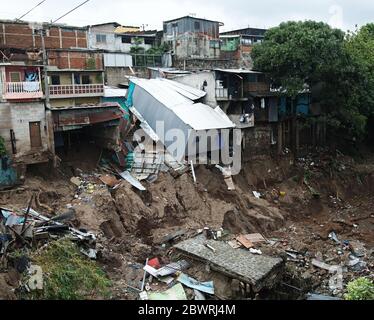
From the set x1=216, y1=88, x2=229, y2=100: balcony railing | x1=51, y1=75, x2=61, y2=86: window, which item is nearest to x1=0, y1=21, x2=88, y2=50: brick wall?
x1=51, y1=75, x2=61, y2=86: window

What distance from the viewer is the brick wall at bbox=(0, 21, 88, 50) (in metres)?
28.6

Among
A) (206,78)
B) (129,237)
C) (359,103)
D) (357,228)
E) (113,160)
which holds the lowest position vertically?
(357,228)

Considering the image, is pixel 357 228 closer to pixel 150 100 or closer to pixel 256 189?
pixel 256 189

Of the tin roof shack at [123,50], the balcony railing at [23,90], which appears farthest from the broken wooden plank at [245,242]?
the tin roof shack at [123,50]

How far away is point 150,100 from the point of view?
2494 centimetres

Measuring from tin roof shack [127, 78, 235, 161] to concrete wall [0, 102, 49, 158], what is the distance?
5830 mm

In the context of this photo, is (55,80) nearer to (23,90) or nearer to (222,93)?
(23,90)

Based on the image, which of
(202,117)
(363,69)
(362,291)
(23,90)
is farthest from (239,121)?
(362,291)

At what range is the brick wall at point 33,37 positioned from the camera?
28.6 m

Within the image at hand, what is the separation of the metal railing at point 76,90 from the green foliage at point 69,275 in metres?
11.1

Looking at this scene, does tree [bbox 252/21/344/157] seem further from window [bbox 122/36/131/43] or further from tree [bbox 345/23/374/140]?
window [bbox 122/36/131/43]

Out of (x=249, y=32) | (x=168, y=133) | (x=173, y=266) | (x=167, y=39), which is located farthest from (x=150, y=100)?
(x=249, y=32)

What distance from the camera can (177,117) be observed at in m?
A: 23.2

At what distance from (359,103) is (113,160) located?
17000 mm
